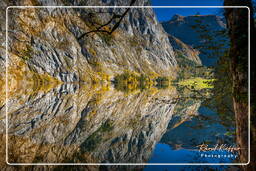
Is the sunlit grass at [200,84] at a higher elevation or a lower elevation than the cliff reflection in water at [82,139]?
higher

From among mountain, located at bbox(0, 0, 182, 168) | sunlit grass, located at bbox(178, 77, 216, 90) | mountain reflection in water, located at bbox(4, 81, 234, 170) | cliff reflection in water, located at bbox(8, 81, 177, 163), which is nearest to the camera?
sunlit grass, located at bbox(178, 77, 216, 90)

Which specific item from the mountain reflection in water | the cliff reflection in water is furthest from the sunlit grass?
the cliff reflection in water

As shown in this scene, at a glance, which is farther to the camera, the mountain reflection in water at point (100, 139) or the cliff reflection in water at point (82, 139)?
the cliff reflection in water at point (82, 139)

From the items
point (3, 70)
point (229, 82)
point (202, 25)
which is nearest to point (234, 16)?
point (202, 25)

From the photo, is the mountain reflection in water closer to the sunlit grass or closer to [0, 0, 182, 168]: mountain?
[0, 0, 182, 168]: mountain

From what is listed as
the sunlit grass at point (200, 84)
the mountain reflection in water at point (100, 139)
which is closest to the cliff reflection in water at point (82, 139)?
the mountain reflection in water at point (100, 139)

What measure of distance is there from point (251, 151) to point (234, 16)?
2.52 m

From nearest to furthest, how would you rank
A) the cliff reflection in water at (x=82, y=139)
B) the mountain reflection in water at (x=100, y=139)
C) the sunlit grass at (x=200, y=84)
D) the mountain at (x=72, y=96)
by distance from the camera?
the sunlit grass at (x=200, y=84) → the mountain reflection in water at (x=100, y=139) → the cliff reflection in water at (x=82, y=139) → the mountain at (x=72, y=96)

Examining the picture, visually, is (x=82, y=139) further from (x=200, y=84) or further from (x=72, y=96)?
(x=72, y=96)

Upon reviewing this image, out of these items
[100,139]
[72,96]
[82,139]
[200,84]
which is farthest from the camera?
[72,96]

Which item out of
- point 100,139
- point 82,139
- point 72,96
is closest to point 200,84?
point 100,139

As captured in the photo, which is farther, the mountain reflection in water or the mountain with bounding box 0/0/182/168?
the mountain with bounding box 0/0/182/168

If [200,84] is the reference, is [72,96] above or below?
above

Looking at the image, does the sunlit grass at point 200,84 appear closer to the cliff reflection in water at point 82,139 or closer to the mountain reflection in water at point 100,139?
the mountain reflection in water at point 100,139
